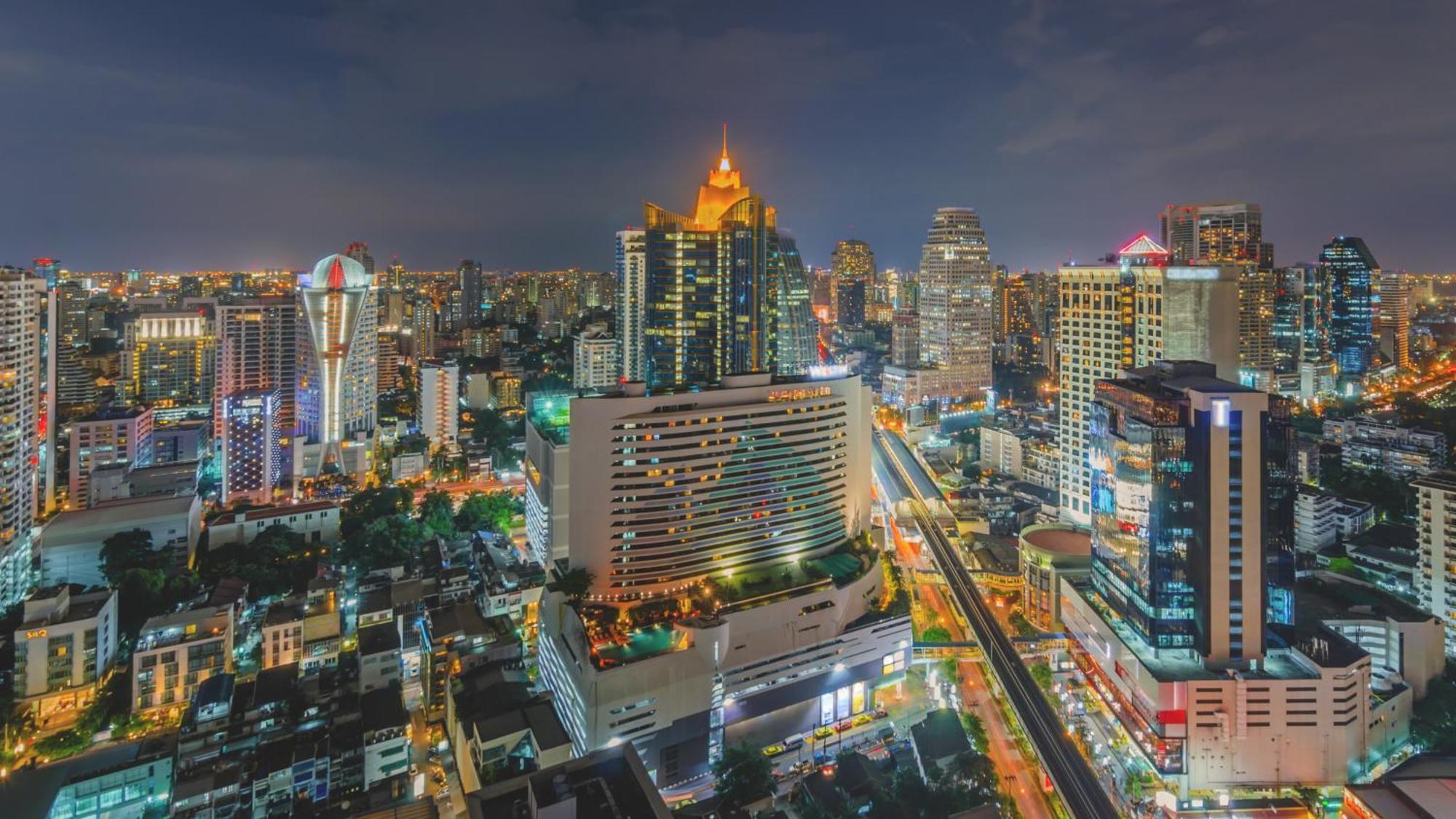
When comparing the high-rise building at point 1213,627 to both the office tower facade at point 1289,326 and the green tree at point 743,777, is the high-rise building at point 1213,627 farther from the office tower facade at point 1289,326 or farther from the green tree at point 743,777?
the office tower facade at point 1289,326

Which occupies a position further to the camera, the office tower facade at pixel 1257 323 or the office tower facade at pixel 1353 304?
the office tower facade at pixel 1353 304

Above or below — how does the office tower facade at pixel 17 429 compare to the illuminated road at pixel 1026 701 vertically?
above

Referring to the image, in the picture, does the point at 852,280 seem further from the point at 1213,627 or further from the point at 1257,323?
the point at 1213,627

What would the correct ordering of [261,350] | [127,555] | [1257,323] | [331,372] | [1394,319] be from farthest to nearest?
[1394,319], [1257,323], [261,350], [331,372], [127,555]

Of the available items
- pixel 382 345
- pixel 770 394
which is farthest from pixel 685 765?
pixel 382 345

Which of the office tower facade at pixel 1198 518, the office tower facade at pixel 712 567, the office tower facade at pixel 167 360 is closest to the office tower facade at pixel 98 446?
the office tower facade at pixel 167 360

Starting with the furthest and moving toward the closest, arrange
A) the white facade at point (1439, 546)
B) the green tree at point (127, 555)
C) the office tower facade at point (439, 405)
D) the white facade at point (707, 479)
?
the office tower facade at point (439, 405), the green tree at point (127, 555), the white facade at point (1439, 546), the white facade at point (707, 479)

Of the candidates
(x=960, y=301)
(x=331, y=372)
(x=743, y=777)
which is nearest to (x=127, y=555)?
(x=331, y=372)
